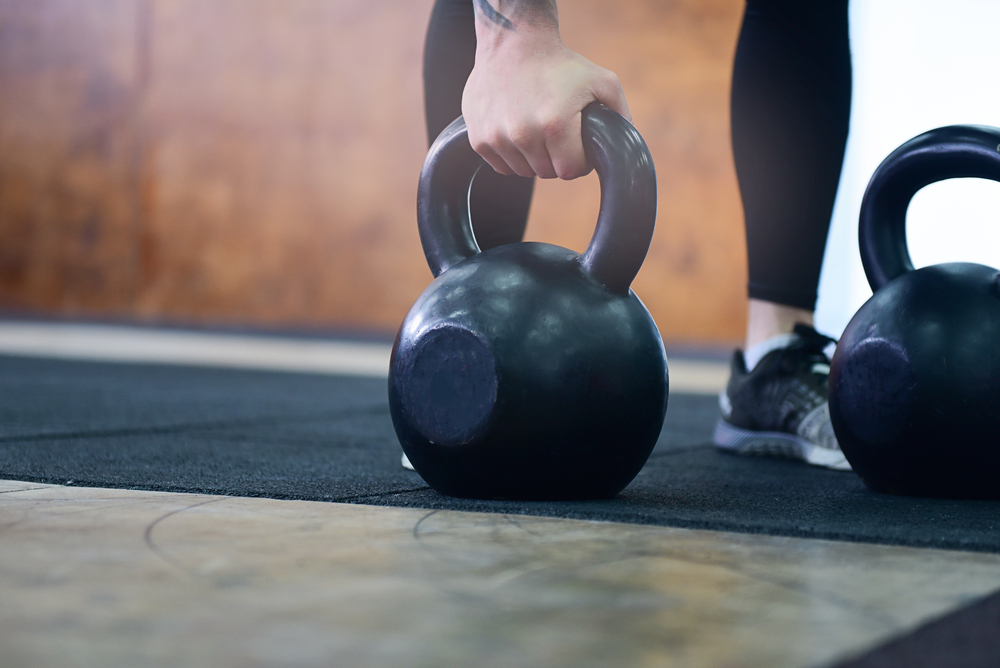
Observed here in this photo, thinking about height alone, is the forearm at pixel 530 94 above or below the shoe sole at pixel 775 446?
above

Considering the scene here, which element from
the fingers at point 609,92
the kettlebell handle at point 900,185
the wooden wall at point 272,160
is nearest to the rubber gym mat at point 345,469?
the kettlebell handle at point 900,185

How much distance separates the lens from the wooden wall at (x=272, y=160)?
547 centimetres

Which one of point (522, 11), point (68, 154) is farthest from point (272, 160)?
point (522, 11)

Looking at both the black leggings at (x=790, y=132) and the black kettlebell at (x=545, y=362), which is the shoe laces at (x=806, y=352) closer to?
the black leggings at (x=790, y=132)

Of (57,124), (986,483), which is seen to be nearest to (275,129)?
(57,124)

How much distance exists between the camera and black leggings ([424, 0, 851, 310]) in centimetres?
154

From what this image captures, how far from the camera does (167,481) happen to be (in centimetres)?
105

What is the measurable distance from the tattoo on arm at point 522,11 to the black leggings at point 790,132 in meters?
0.66

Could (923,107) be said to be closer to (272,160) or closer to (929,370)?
(272,160)

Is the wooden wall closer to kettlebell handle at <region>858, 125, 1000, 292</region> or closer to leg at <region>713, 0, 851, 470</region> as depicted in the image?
leg at <region>713, 0, 851, 470</region>

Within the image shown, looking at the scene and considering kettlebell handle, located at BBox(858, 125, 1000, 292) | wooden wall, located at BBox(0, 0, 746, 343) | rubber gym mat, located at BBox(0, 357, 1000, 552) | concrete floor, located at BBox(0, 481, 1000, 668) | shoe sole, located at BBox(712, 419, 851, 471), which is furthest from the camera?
wooden wall, located at BBox(0, 0, 746, 343)

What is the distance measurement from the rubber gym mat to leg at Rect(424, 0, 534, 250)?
1.13ft

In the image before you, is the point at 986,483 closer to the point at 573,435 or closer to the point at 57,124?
the point at 573,435

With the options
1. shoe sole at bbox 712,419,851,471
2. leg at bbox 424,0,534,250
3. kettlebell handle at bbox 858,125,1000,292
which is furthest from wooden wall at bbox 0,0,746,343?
kettlebell handle at bbox 858,125,1000,292
